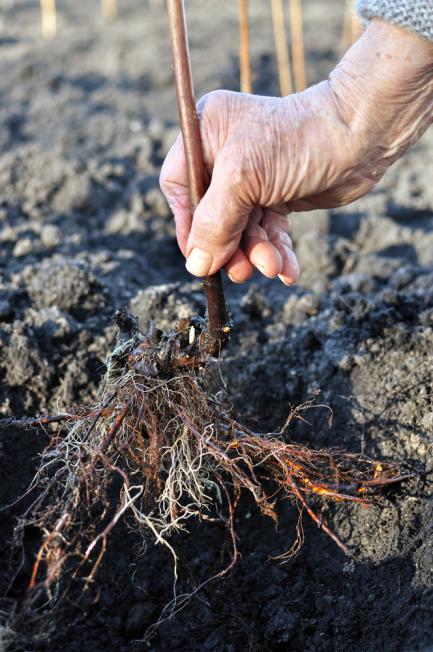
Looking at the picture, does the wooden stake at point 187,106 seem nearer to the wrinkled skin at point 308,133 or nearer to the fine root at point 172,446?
the wrinkled skin at point 308,133

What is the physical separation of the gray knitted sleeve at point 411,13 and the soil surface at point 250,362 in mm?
909

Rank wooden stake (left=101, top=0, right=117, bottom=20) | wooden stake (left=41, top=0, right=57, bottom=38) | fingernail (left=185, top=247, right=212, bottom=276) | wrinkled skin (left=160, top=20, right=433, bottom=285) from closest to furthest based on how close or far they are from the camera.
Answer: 1. wrinkled skin (left=160, top=20, right=433, bottom=285)
2. fingernail (left=185, top=247, right=212, bottom=276)
3. wooden stake (left=41, top=0, right=57, bottom=38)
4. wooden stake (left=101, top=0, right=117, bottom=20)

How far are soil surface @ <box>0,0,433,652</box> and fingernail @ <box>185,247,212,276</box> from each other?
626 mm

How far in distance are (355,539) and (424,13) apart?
1.25 metres

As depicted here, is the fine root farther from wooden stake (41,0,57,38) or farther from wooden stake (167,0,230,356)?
wooden stake (41,0,57,38)

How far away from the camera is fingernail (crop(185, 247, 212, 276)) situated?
5.26 feet

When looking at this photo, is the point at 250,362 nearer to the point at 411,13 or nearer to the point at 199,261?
the point at 199,261

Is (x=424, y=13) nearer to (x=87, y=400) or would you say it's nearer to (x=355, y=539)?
(x=355, y=539)

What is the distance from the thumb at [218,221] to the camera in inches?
59.4

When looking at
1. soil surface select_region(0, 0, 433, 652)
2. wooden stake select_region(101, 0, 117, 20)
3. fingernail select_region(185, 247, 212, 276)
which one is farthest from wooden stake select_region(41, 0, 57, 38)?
fingernail select_region(185, 247, 212, 276)

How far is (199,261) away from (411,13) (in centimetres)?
69

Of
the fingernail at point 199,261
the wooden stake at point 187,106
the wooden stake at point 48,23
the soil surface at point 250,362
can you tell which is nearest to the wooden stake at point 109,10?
the wooden stake at point 48,23

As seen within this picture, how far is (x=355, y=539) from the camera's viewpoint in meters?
1.77

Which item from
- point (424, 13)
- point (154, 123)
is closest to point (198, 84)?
point (154, 123)
